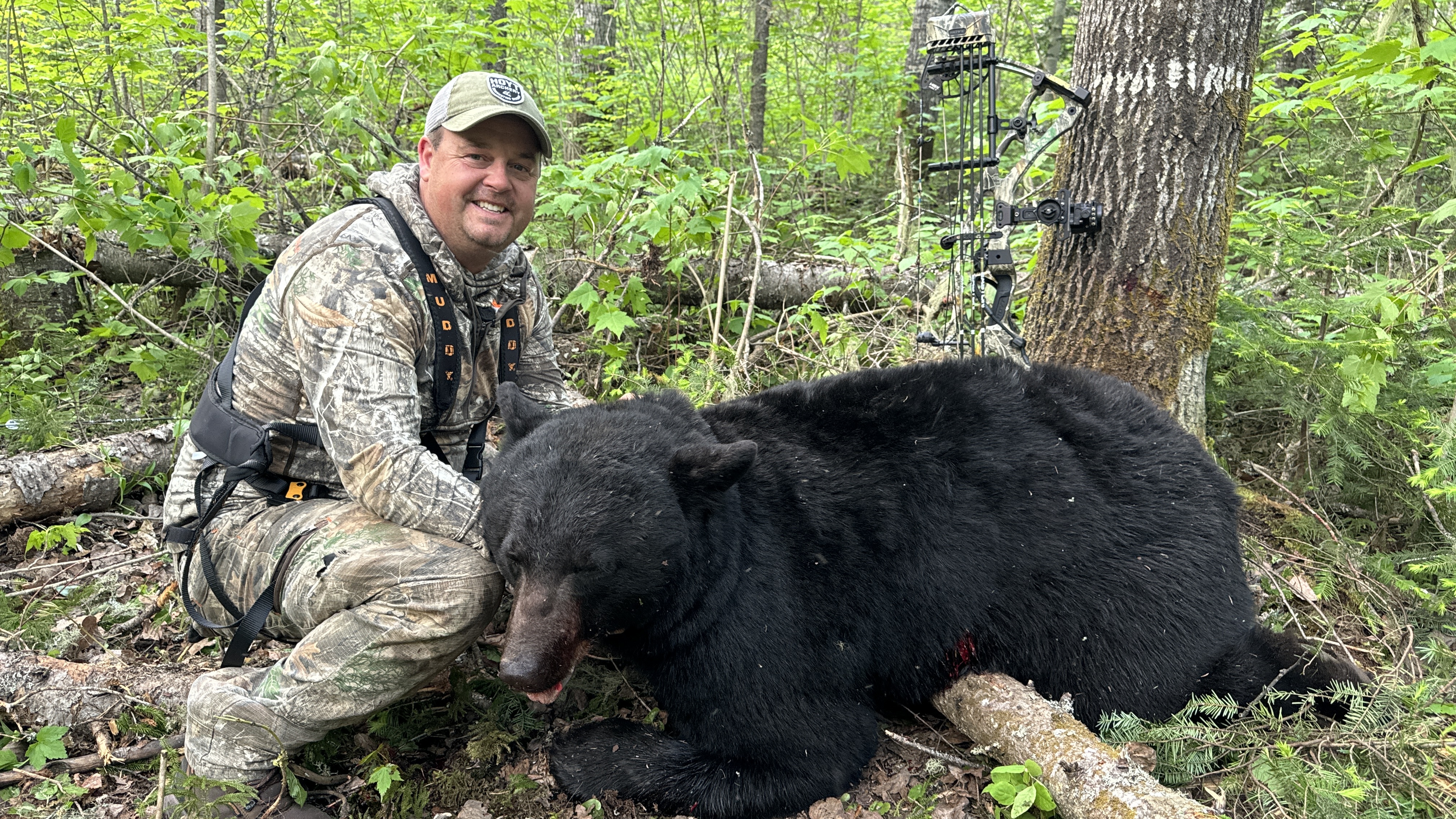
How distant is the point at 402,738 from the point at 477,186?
6.23 ft

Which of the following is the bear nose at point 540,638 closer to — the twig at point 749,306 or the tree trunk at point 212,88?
the twig at point 749,306

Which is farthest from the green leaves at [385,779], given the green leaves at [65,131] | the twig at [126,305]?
the twig at [126,305]

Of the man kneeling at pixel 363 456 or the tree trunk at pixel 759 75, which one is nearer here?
the man kneeling at pixel 363 456

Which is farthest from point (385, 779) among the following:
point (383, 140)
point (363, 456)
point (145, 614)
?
point (383, 140)

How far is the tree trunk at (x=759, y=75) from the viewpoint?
29.0 ft

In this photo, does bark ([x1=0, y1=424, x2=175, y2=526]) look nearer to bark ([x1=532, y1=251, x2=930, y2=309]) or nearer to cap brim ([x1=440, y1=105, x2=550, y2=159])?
bark ([x1=532, y1=251, x2=930, y2=309])

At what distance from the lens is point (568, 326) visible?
6.29 m

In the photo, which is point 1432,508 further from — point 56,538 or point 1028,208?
point 56,538

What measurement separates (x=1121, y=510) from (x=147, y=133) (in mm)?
5918

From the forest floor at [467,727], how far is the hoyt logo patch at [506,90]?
2003 millimetres

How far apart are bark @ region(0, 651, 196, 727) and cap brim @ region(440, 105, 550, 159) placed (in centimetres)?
208

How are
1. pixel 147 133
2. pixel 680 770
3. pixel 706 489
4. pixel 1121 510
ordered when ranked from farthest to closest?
pixel 147 133
pixel 1121 510
pixel 680 770
pixel 706 489

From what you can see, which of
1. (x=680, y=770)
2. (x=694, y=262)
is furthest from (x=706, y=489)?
(x=694, y=262)

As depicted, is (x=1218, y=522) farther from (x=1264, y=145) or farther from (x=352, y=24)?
(x=352, y=24)
